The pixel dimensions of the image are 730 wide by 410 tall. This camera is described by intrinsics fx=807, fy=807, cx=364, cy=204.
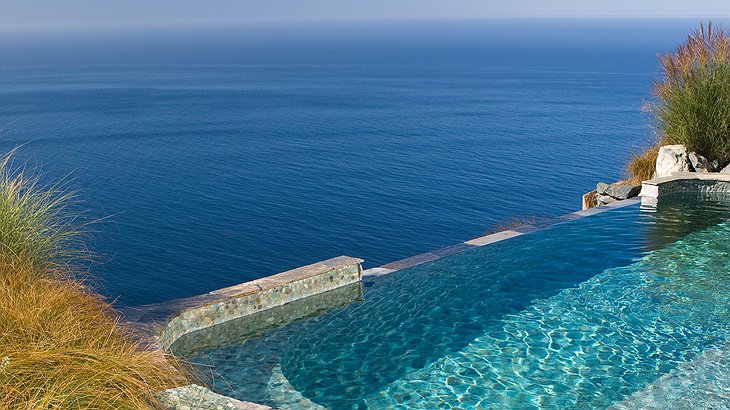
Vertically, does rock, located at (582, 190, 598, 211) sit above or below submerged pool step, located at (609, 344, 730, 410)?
below

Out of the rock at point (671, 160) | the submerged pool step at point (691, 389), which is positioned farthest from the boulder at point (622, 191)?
the submerged pool step at point (691, 389)

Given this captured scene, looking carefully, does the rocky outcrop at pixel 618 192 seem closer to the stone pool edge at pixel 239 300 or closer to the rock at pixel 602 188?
the rock at pixel 602 188

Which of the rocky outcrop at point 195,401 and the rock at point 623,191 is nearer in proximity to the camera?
the rocky outcrop at point 195,401

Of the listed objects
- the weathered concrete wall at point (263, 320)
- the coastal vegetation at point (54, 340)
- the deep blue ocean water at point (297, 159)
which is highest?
the coastal vegetation at point (54, 340)

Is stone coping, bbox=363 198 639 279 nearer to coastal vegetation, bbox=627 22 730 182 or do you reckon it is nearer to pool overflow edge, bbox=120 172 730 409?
pool overflow edge, bbox=120 172 730 409

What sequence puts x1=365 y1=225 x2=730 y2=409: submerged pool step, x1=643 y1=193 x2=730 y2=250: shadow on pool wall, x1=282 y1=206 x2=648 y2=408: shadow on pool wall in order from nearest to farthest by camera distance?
1. x1=365 y1=225 x2=730 y2=409: submerged pool step
2. x1=282 y1=206 x2=648 y2=408: shadow on pool wall
3. x1=643 y1=193 x2=730 y2=250: shadow on pool wall

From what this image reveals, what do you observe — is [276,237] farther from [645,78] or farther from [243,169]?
[645,78]

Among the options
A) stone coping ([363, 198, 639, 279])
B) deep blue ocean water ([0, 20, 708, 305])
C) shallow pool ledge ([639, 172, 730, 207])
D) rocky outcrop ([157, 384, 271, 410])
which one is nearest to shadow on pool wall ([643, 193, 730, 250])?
shallow pool ledge ([639, 172, 730, 207])

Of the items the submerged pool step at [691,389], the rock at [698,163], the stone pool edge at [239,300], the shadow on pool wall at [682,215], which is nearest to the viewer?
the submerged pool step at [691,389]

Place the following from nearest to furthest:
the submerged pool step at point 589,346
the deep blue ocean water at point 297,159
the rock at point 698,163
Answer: the submerged pool step at point 589,346 → the rock at point 698,163 → the deep blue ocean water at point 297,159
